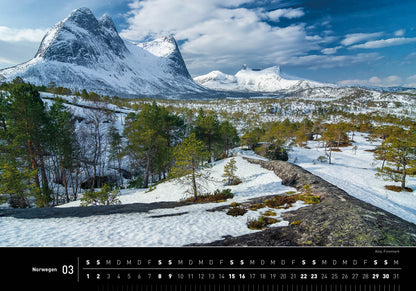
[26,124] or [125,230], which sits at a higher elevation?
[26,124]

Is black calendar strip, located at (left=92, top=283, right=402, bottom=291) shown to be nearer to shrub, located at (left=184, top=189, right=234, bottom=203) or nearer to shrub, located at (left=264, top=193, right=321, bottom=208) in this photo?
shrub, located at (left=264, top=193, right=321, bottom=208)

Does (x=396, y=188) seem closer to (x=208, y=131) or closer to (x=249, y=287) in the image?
(x=208, y=131)

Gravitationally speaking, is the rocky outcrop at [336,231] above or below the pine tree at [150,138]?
below

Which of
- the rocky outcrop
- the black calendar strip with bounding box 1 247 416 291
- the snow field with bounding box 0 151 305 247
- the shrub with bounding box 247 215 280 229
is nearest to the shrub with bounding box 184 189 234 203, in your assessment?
the snow field with bounding box 0 151 305 247

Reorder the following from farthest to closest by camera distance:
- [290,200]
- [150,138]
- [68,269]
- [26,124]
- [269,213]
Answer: [150,138], [26,124], [290,200], [269,213], [68,269]

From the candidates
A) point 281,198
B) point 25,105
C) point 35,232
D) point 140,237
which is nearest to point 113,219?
point 35,232

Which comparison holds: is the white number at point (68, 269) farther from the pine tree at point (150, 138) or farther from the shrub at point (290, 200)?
the pine tree at point (150, 138)

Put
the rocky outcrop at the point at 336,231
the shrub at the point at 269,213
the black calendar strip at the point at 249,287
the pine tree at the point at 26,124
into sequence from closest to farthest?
the black calendar strip at the point at 249,287, the rocky outcrop at the point at 336,231, the shrub at the point at 269,213, the pine tree at the point at 26,124

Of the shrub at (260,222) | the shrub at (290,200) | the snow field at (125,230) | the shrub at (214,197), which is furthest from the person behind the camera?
the shrub at (214,197)

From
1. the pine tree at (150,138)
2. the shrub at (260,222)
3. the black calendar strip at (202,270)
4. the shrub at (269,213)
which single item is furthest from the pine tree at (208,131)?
the black calendar strip at (202,270)

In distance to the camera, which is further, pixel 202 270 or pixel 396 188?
pixel 396 188

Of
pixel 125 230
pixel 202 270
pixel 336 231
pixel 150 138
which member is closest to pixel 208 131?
pixel 150 138

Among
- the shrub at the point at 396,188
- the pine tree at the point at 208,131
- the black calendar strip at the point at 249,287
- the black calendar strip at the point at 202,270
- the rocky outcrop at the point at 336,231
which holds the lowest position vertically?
the shrub at the point at 396,188
